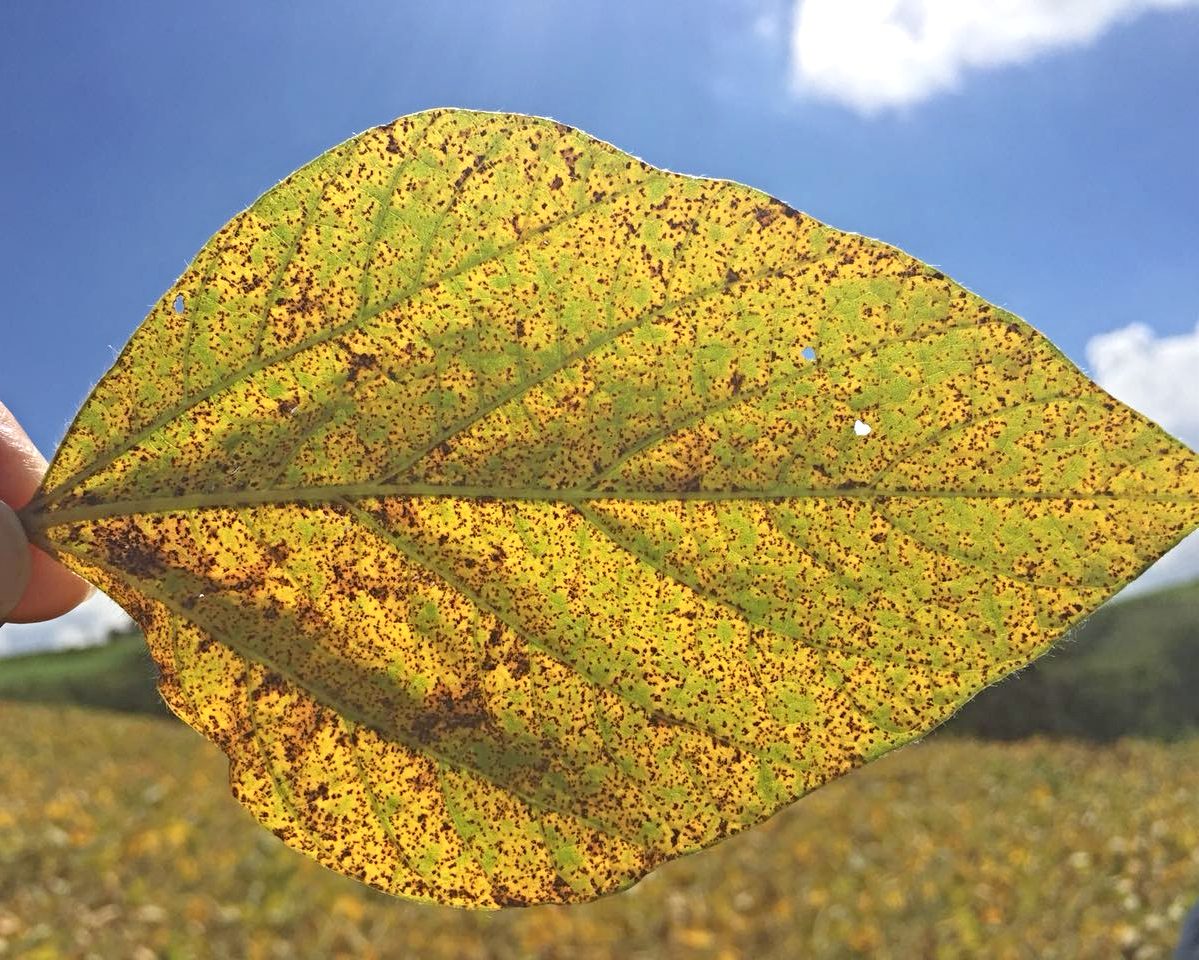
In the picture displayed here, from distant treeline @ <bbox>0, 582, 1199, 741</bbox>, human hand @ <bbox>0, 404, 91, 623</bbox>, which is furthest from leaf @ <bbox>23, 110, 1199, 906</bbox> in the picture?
distant treeline @ <bbox>0, 582, 1199, 741</bbox>

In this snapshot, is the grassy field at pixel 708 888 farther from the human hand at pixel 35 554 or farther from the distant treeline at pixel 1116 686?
the distant treeline at pixel 1116 686

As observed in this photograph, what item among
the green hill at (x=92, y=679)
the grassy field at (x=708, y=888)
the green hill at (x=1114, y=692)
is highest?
the green hill at (x=1114, y=692)

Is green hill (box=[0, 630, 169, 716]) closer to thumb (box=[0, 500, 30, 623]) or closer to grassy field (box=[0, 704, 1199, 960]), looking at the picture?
grassy field (box=[0, 704, 1199, 960])

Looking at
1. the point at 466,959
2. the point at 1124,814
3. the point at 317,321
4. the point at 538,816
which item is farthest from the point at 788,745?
the point at 1124,814

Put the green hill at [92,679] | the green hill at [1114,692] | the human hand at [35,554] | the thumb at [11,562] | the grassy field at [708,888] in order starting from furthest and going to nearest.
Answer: the green hill at [92,679], the green hill at [1114,692], the grassy field at [708,888], the human hand at [35,554], the thumb at [11,562]

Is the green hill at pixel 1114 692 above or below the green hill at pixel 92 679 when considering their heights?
above

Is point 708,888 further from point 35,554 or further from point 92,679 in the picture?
point 92,679

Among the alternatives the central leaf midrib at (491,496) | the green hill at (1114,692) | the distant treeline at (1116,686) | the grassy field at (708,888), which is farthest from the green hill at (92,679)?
the central leaf midrib at (491,496)

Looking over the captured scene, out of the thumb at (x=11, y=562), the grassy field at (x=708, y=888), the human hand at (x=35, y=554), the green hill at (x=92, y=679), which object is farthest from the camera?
the green hill at (x=92, y=679)
